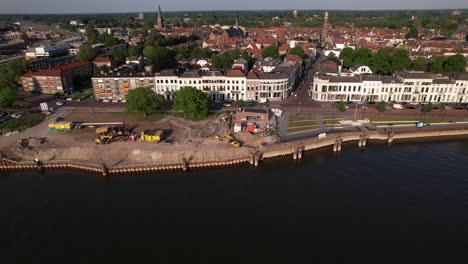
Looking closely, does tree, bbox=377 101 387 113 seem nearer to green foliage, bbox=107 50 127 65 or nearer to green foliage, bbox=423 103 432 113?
green foliage, bbox=423 103 432 113

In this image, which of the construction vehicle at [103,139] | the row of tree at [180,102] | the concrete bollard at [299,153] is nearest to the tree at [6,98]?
the row of tree at [180,102]

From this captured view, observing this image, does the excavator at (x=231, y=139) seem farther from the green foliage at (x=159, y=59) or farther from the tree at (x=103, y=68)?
the tree at (x=103, y=68)

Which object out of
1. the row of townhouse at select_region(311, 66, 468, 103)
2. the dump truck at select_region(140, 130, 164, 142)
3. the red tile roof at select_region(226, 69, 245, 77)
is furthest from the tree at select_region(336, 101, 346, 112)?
the dump truck at select_region(140, 130, 164, 142)

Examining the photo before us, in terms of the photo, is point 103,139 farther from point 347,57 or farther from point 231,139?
point 347,57

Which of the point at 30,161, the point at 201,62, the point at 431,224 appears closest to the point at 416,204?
the point at 431,224

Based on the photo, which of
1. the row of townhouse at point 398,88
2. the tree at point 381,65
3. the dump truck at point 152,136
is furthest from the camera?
the tree at point 381,65

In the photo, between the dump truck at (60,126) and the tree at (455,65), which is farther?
the tree at (455,65)
